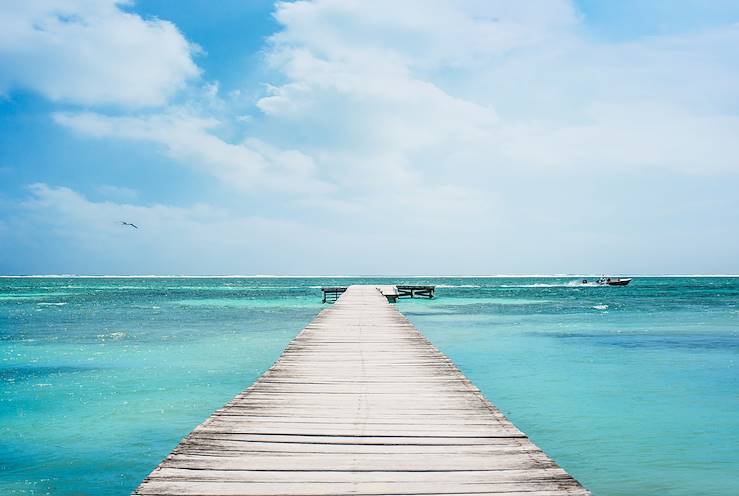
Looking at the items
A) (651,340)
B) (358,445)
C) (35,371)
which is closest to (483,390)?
(358,445)

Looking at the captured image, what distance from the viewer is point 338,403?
5328 mm

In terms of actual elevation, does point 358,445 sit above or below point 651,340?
above

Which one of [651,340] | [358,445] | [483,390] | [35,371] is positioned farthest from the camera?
[651,340]

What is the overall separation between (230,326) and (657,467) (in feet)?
67.0

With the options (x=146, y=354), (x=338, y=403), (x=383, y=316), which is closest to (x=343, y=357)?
(x=338, y=403)

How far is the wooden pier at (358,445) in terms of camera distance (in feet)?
10.5

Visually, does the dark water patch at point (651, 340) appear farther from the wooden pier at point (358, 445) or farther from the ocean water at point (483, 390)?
the wooden pier at point (358, 445)

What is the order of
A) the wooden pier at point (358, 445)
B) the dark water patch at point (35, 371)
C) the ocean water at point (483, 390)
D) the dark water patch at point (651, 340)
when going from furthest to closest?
the dark water patch at point (651, 340) → the dark water patch at point (35, 371) → the ocean water at point (483, 390) → the wooden pier at point (358, 445)

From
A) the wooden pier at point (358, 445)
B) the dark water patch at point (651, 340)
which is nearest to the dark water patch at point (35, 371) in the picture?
the wooden pier at point (358, 445)

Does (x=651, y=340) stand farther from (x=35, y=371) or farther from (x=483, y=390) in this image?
(x=35, y=371)

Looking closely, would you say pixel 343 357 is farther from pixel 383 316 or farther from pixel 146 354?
pixel 146 354

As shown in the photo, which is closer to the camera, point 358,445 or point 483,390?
point 358,445

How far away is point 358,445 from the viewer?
400cm

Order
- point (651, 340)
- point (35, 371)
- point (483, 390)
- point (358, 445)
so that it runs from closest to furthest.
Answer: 1. point (358, 445)
2. point (483, 390)
3. point (35, 371)
4. point (651, 340)
